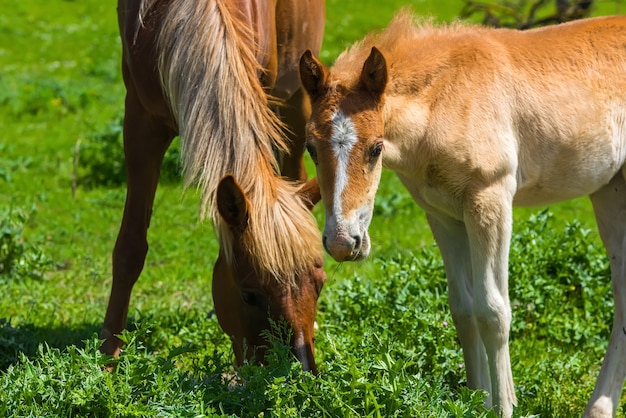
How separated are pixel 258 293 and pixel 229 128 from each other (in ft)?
2.47

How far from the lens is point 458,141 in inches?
163

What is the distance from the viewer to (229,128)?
4.34 m

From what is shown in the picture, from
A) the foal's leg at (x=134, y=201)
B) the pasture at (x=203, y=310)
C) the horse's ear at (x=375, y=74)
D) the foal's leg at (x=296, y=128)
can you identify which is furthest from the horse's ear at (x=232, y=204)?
the foal's leg at (x=296, y=128)

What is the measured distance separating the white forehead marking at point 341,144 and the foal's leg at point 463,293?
956mm

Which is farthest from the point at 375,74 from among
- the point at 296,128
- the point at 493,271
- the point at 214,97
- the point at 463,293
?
the point at 296,128

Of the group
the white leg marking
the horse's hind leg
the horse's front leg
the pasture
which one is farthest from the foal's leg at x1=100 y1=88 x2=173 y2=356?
→ the horse's hind leg

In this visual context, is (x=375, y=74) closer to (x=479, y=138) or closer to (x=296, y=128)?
(x=479, y=138)

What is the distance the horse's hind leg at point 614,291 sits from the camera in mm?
4480

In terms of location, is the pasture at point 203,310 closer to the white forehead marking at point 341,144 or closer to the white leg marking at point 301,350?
the white leg marking at point 301,350

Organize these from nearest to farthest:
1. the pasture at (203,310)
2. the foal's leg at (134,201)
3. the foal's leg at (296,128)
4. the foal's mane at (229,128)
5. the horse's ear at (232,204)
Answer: the pasture at (203,310) < the horse's ear at (232,204) < the foal's mane at (229,128) < the foal's leg at (134,201) < the foal's leg at (296,128)

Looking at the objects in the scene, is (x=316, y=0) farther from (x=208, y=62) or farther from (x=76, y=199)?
(x=76, y=199)

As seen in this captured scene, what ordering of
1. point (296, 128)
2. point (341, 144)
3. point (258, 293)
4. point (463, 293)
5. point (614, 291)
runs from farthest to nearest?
point (296, 128) < point (614, 291) < point (463, 293) < point (258, 293) < point (341, 144)

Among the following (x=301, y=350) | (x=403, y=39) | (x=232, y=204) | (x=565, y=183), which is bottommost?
(x=301, y=350)

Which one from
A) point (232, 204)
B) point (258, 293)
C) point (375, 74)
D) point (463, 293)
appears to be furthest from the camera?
point (463, 293)
